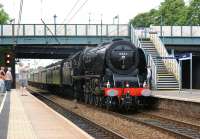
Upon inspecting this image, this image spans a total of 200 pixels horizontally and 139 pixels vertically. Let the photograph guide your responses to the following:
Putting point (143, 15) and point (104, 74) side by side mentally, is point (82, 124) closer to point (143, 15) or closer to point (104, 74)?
point (104, 74)

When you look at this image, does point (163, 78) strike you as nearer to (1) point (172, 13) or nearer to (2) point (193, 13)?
(2) point (193, 13)

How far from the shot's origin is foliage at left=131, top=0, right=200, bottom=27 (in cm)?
8812

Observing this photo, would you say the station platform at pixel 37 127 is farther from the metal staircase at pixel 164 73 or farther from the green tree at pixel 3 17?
the green tree at pixel 3 17

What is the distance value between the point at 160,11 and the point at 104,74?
3163 inches

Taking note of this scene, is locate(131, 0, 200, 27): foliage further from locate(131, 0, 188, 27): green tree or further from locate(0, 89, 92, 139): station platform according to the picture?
locate(0, 89, 92, 139): station platform

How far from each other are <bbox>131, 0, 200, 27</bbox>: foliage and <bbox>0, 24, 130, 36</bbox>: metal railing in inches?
833

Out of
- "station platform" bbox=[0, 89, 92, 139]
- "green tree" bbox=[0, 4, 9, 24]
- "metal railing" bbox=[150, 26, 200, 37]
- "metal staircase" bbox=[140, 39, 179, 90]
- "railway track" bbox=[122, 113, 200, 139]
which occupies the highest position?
"green tree" bbox=[0, 4, 9, 24]

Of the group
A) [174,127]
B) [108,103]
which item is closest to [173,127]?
[174,127]

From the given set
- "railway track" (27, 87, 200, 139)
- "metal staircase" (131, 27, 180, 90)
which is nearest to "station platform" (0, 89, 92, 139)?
"railway track" (27, 87, 200, 139)

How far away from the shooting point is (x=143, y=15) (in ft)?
432

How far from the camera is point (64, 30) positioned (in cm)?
5334

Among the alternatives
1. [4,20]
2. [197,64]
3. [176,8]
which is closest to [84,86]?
[197,64]

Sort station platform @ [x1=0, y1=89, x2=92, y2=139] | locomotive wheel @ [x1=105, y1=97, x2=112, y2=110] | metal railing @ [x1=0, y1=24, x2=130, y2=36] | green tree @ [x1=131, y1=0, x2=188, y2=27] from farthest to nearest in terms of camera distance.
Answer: green tree @ [x1=131, y1=0, x2=188, y2=27] → metal railing @ [x1=0, y1=24, x2=130, y2=36] → locomotive wheel @ [x1=105, y1=97, x2=112, y2=110] → station platform @ [x1=0, y1=89, x2=92, y2=139]

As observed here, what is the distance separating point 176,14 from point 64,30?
47.9 m
